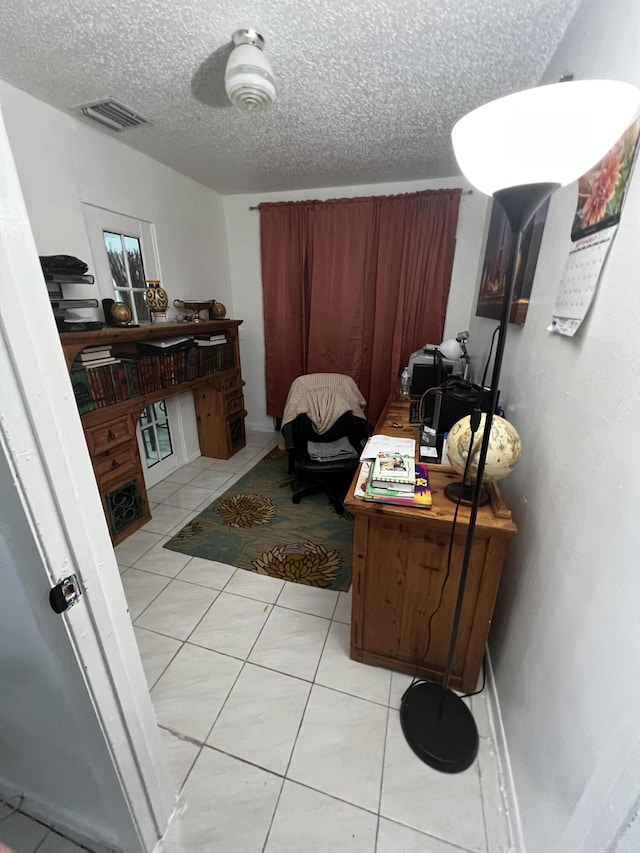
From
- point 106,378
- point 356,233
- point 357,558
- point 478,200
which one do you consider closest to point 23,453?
point 357,558

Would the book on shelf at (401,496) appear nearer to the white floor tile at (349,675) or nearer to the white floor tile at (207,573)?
the white floor tile at (349,675)

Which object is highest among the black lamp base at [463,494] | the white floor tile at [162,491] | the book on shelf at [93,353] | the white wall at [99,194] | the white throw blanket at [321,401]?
the white wall at [99,194]

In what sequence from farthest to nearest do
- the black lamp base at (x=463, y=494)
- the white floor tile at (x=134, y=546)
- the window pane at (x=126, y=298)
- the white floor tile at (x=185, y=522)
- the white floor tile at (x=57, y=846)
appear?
the window pane at (x=126, y=298) → the white floor tile at (x=185, y=522) → the white floor tile at (x=134, y=546) → the black lamp base at (x=463, y=494) → the white floor tile at (x=57, y=846)

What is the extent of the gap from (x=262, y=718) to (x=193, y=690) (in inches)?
12.0

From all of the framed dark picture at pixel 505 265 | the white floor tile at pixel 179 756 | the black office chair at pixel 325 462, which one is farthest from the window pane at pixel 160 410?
the framed dark picture at pixel 505 265

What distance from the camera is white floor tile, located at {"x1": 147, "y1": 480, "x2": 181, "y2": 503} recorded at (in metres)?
2.66

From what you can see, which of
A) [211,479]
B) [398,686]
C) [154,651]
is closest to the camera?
[398,686]

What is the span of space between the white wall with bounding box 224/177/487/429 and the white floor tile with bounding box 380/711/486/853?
2.88 meters

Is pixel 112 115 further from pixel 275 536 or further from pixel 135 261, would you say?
pixel 275 536

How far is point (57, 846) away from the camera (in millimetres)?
934

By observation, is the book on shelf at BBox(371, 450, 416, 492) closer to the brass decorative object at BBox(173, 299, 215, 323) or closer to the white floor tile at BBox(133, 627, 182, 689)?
the white floor tile at BBox(133, 627, 182, 689)

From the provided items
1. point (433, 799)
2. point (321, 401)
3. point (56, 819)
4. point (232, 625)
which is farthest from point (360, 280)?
point (56, 819)

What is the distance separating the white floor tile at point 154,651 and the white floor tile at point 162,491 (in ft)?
3.95

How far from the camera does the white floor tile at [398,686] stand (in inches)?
51.0
